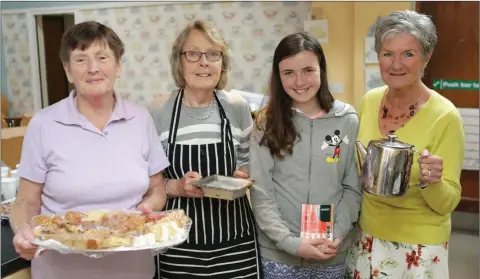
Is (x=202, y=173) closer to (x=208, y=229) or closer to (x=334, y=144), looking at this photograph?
(x=208, y=229)

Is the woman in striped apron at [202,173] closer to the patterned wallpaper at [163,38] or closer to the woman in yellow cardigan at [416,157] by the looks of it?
the woman in yellow cardigan at [416,157]

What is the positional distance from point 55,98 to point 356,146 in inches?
215

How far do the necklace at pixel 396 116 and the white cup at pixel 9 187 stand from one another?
1.36m

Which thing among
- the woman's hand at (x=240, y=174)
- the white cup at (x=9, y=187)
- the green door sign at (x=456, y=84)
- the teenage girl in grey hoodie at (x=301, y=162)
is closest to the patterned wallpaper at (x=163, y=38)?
the green door sign at (x=456, y=84)

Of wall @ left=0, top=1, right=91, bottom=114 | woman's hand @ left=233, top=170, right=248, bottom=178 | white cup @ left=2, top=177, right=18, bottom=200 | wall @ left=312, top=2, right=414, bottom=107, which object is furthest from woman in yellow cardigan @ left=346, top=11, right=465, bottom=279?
wall @ left=0, top=1, right=91, bottom=114

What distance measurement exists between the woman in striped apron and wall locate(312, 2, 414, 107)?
2429mm

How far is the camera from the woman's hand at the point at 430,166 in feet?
4.14

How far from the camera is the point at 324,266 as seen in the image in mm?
1488

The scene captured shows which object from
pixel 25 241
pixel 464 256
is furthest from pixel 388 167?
pixel 464 256

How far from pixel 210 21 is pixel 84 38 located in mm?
3372

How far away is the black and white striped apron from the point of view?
152 cm

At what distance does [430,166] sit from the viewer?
1266mm

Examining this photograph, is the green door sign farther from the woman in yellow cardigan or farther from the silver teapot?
the silver teapot

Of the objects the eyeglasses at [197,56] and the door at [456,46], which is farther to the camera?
the door at [456,46]
